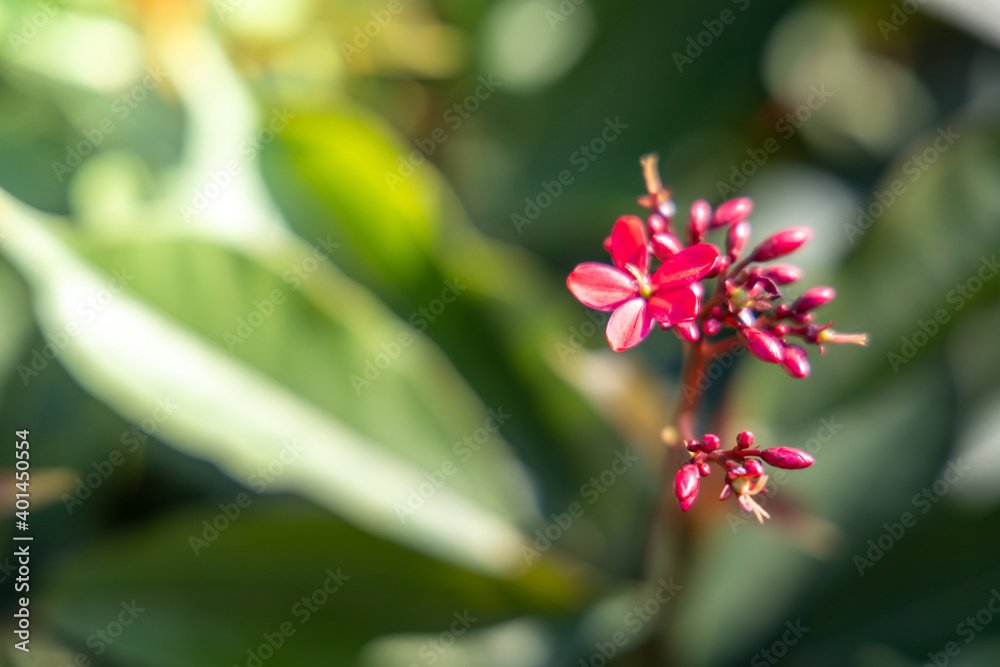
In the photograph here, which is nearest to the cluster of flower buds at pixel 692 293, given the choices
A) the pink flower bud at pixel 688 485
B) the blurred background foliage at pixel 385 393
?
the pink flower bud at pixel 688 485

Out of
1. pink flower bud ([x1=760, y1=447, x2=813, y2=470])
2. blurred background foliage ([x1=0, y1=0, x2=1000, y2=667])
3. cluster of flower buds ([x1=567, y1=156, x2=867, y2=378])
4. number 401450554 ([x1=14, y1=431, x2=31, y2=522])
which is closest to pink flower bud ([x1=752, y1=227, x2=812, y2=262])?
cluster of flower buds ([x1=567, y1=156, x2=867, y2=378])

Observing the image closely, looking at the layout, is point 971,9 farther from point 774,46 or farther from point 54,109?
point 54,109

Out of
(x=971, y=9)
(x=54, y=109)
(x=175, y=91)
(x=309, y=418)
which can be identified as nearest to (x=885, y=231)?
(x=971, y=9)

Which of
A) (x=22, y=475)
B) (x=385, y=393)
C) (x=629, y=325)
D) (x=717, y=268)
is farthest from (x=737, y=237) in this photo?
(x=22, y=475)

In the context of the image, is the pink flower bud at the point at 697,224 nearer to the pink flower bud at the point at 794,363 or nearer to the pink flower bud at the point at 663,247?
the pink flower bud at the point at 663,247

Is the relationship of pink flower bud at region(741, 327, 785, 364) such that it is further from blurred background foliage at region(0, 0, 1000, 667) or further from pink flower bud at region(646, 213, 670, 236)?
blurred background foliage at region(0, 0, 1000, 667)

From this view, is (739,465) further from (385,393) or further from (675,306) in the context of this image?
(385,393)
